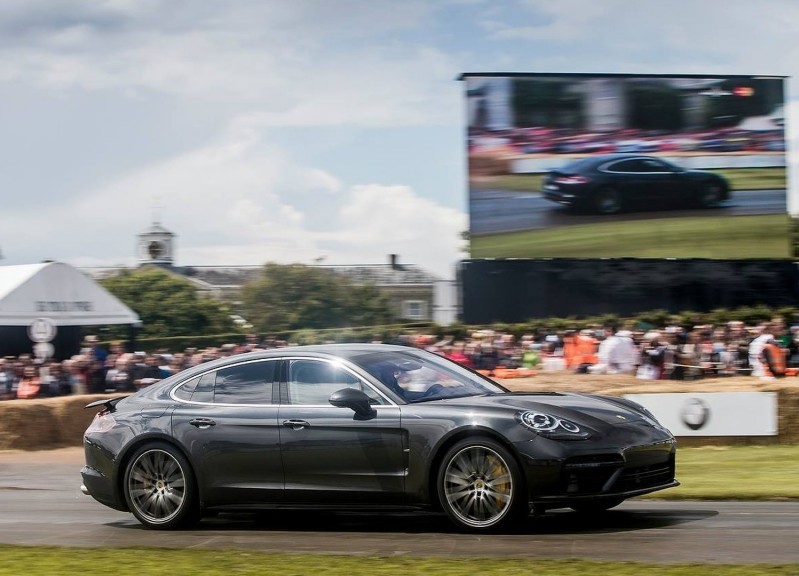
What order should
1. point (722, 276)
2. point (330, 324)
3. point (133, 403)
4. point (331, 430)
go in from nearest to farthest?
1. point (331, 430)
2. point (133, 403)
3. point (722, 276)
4. point (330, 324)

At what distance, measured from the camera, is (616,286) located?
45.4 m

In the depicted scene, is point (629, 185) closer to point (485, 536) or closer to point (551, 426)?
point (551, 426)

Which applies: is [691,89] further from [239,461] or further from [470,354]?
[239,461]

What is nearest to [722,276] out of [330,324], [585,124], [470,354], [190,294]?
[585,124]

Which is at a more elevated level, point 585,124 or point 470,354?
point 585,124

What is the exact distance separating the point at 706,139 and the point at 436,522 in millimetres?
35010

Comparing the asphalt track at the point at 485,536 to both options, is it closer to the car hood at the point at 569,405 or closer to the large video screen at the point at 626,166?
the car hood at the point at 569,405

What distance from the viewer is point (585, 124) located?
40969mm

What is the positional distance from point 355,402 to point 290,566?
1.70 m

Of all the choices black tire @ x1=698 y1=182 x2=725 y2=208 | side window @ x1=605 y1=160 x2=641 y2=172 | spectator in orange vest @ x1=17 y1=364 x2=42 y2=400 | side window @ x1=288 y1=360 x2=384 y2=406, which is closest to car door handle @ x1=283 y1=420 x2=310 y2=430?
side window @ x1=288 y1=360 x2=384 y2=406

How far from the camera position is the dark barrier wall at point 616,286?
4369 cm

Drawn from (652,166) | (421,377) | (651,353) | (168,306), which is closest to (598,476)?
(421,377)

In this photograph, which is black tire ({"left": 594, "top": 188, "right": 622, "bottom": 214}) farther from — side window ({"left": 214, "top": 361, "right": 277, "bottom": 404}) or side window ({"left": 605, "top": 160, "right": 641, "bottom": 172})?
side window ({"left": 214, "top": 361, "right": 277, "bottom": 404})

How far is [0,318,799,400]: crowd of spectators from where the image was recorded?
2194cm
